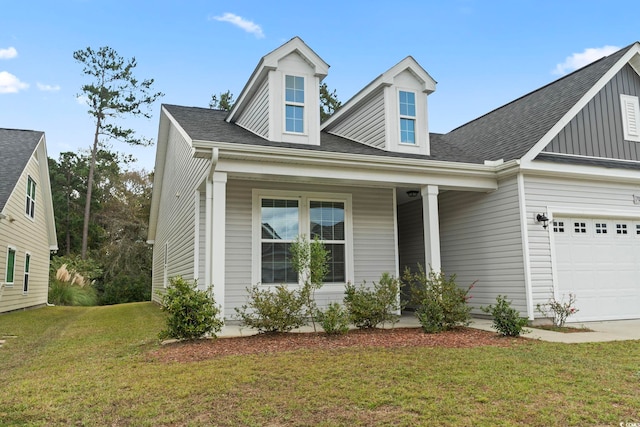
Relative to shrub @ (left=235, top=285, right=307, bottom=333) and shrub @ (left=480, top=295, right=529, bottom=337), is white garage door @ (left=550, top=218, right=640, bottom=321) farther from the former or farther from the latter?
shrub @ (left=235, top=285, right=307, bottom=333)

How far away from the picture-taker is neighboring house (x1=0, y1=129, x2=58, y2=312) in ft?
41.1

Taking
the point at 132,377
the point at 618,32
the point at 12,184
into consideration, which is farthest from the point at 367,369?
the point at 618,32

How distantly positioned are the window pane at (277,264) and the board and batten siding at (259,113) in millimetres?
2289

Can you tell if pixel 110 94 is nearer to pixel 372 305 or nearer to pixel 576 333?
pixel 372 305

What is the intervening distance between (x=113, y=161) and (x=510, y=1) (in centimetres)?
2437

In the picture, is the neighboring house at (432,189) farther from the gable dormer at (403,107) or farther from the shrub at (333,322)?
the shrub at (333,322)

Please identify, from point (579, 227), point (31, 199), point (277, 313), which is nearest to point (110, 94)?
point (31, 199)

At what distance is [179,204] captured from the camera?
12.7 meters

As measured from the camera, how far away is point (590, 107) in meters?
10.0

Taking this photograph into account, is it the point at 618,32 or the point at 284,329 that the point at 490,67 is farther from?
the point at 284,329

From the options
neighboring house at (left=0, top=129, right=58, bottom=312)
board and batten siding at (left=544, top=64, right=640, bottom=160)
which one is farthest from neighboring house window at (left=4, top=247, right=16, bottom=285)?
board and batten siding at (left=544, top=64, right=640, bottom=160)

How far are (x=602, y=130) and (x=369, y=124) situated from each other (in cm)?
507

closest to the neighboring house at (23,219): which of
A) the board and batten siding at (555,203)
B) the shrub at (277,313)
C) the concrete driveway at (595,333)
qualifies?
the shrub at (277,313)

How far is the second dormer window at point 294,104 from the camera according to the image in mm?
9641
